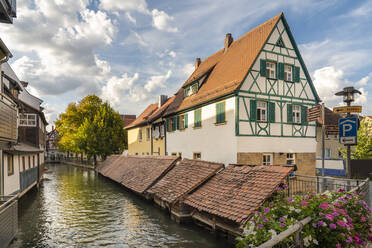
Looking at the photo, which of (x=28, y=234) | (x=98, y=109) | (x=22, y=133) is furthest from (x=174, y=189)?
(x=98, y=109)

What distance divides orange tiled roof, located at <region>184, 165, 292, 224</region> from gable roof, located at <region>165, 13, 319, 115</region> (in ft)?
22.3

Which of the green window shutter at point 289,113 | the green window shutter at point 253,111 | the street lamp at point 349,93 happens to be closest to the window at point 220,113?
the green window shutter at point 253,111

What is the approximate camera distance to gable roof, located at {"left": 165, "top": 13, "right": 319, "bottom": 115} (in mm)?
17125

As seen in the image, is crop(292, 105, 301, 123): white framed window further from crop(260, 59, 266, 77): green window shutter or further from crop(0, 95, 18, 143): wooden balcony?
crop(0, 95, 18, 143): wooden balcony

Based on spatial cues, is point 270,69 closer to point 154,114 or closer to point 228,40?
point 228,40

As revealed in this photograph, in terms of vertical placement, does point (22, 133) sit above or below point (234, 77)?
below

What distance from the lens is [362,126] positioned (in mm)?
25125

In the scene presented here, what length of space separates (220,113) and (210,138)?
6.80ft

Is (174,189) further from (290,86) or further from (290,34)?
(290,34)

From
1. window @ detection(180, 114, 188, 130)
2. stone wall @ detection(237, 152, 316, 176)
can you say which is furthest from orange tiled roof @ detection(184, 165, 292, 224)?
window @ detection(180, 114, 188, 130)

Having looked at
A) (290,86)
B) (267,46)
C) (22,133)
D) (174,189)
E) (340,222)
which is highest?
(267,46)

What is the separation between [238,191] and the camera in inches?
372

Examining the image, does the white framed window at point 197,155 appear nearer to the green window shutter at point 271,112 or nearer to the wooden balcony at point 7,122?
the green window shutter at point 271,112

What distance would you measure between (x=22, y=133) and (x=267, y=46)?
778 inches
